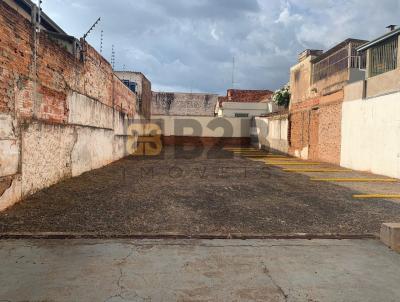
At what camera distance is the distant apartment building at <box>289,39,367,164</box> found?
44.0 ft

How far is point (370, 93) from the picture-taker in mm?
10844

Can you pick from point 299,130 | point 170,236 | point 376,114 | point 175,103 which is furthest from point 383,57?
point 175,103

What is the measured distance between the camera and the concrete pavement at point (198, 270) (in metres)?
2.63

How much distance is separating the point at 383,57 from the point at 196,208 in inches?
345

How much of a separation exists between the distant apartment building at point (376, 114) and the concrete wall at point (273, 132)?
6.30 metres

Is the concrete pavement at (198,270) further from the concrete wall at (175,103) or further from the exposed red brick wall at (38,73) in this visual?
the concrete wall at (175,103)

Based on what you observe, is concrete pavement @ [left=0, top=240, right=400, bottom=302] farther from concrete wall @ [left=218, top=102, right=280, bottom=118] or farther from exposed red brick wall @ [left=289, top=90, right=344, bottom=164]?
concrete wall @ [left=218, top=102, right=280, bottom=118]

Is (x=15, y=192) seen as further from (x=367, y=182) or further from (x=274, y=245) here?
(x=367, y=182)

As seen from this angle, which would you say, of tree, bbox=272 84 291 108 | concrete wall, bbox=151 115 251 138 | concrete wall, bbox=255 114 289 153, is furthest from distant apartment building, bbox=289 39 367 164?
tree, bbox=272 84 291 108

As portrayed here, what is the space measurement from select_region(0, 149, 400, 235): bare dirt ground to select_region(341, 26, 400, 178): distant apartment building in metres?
1.92

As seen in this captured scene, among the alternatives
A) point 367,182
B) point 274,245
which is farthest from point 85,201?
point 367,182

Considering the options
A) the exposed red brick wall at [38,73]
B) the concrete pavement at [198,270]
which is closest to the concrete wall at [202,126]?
the exposed red brick wall at [38,73]

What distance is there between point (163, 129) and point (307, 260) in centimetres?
2238

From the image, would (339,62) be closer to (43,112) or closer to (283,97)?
(283,97)
